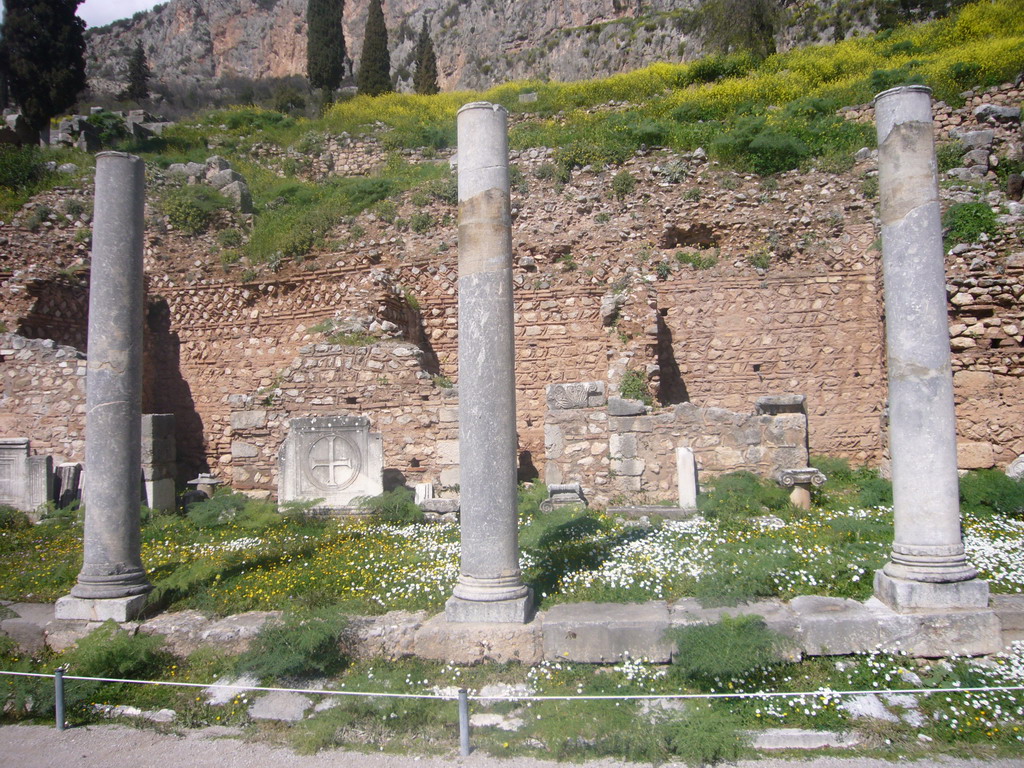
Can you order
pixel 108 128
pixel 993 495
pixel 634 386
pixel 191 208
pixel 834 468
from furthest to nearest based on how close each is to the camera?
pixel 108 128, pixel 191 208, pixel 634 386, pixel 834 468, pixel 993 495

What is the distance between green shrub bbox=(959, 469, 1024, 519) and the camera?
809cm

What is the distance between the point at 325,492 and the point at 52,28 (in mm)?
31084

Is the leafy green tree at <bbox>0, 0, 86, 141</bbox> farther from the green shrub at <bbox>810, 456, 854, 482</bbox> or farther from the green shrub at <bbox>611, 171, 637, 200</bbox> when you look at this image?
the green shrub at <bbox>810, 456, 854, 482</bbox>

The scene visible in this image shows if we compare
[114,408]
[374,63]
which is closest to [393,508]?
[114,408]

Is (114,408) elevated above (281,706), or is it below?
above

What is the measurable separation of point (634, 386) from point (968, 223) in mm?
6294

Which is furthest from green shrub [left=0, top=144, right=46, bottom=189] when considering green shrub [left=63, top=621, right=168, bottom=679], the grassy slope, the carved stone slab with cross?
green shrub [left=63, top=621, right=168, bottom=679]

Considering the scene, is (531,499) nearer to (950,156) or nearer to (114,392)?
(114,392)

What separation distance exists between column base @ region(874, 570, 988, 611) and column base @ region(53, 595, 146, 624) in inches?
265

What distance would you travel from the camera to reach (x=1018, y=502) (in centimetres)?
805

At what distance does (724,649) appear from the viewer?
15.6 feet

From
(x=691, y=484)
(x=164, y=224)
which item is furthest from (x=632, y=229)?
(x=164, y=224)

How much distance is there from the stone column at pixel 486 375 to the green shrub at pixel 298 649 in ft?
3.05

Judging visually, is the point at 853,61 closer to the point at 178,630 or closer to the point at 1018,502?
the point at 1018,502
